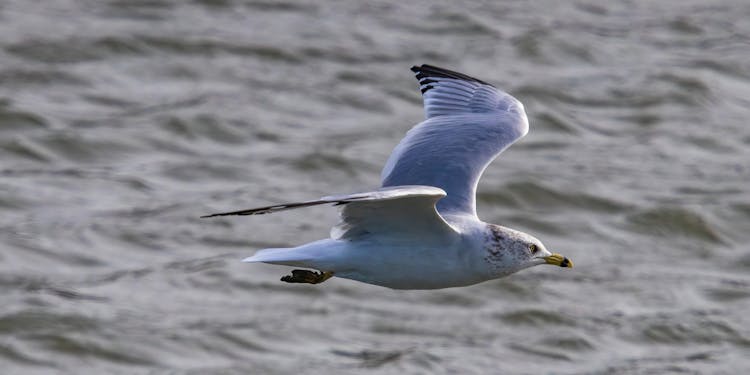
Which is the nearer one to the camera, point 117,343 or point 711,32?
point 117,343

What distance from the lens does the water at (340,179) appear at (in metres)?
11.0

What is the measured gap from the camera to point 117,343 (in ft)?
35.0

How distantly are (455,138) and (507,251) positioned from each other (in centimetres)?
101

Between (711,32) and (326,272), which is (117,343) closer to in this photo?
(326,272)

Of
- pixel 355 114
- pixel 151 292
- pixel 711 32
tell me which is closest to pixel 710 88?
pixel 711 32

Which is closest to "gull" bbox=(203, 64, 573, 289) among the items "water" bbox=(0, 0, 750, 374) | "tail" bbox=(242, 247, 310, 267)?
"tail" bbox=(242, 247, 310, 267)

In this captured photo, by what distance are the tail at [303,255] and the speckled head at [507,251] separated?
2.15ft

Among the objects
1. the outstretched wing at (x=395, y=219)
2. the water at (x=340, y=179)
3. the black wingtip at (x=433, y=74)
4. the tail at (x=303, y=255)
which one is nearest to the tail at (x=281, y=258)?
the tail at (x=303, y=255)

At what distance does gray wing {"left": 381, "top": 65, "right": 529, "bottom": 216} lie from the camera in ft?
23.2

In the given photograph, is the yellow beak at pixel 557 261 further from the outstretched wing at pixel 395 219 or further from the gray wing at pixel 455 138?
the outstretched wing at pixel 395 219

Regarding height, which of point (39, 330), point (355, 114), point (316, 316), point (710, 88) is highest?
point (710, 88)

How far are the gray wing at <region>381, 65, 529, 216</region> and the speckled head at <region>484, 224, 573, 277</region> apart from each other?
0.33 metres

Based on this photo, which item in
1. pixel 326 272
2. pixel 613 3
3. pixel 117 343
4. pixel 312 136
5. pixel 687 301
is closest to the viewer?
pixel 326 272

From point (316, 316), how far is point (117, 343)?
147 cm
